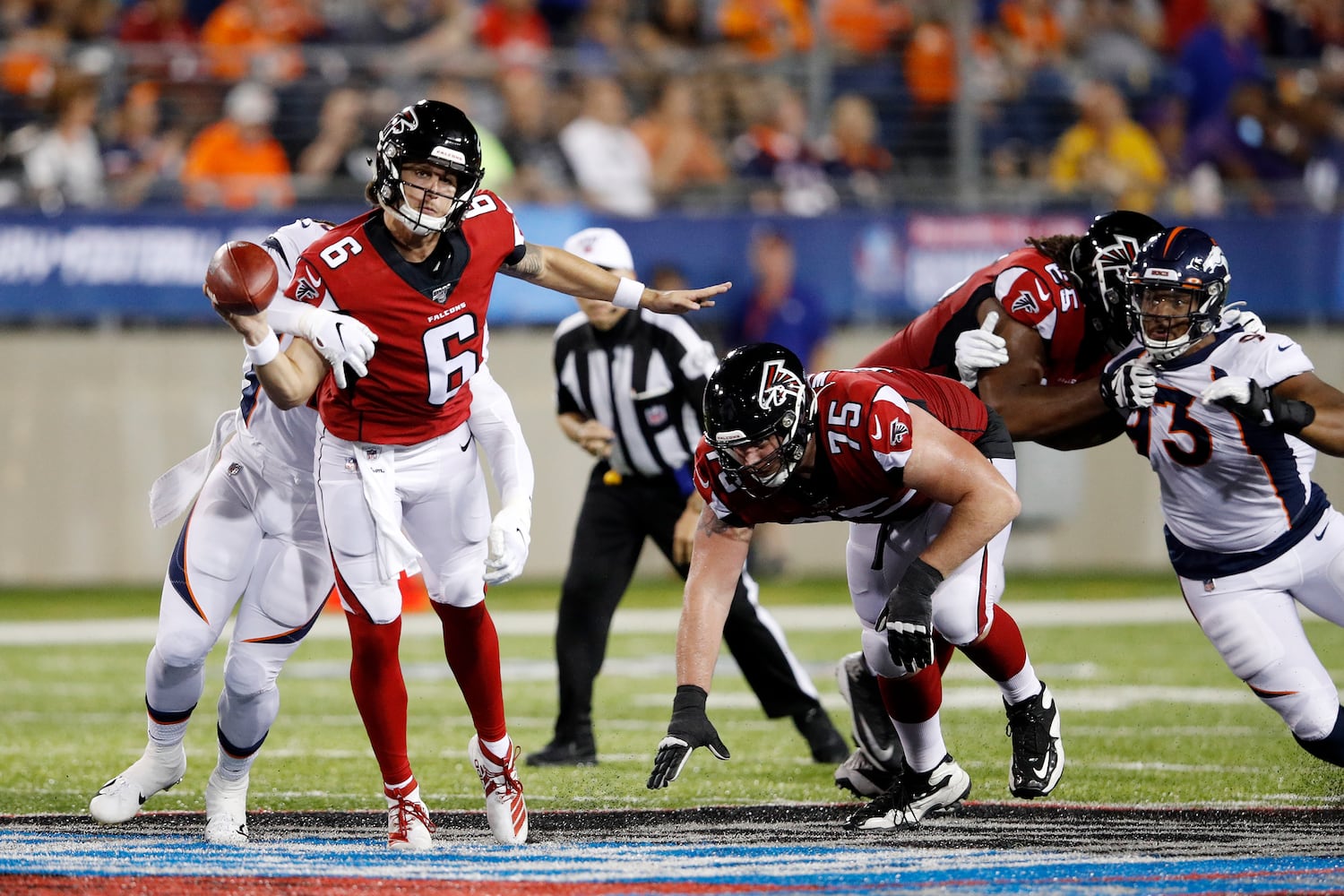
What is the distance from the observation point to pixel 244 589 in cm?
515

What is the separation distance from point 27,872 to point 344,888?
80 centimetres

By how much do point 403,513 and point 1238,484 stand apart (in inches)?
96.3

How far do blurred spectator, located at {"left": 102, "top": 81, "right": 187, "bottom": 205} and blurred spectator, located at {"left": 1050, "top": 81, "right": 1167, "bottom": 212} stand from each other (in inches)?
255

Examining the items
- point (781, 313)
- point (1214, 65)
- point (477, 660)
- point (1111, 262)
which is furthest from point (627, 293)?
point (1214, 65)

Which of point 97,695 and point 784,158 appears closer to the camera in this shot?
point 97,695

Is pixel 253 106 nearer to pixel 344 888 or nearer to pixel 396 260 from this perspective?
pixel 396 260

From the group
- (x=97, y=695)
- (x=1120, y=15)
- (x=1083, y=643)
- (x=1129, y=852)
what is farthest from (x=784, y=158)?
(x=1129, y=852)

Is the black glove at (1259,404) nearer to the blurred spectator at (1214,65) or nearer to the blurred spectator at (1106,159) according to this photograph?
the blurred spectator at (1106,159)

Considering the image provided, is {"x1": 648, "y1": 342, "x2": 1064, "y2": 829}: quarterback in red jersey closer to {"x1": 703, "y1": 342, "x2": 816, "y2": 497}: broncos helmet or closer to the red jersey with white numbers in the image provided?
{"x1": 703, "y1": 342, "x2": 816, "y2": 497}: broncos helmet

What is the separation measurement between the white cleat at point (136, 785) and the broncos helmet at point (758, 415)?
1878 mm

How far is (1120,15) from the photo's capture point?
48.6 ft

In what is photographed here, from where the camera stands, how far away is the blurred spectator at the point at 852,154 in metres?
13.2

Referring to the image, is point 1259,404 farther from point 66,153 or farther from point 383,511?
point 66,153

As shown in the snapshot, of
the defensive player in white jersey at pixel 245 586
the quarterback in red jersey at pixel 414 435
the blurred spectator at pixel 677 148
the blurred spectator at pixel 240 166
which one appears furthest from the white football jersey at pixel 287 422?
the blurred spectator at pixel 677 148
